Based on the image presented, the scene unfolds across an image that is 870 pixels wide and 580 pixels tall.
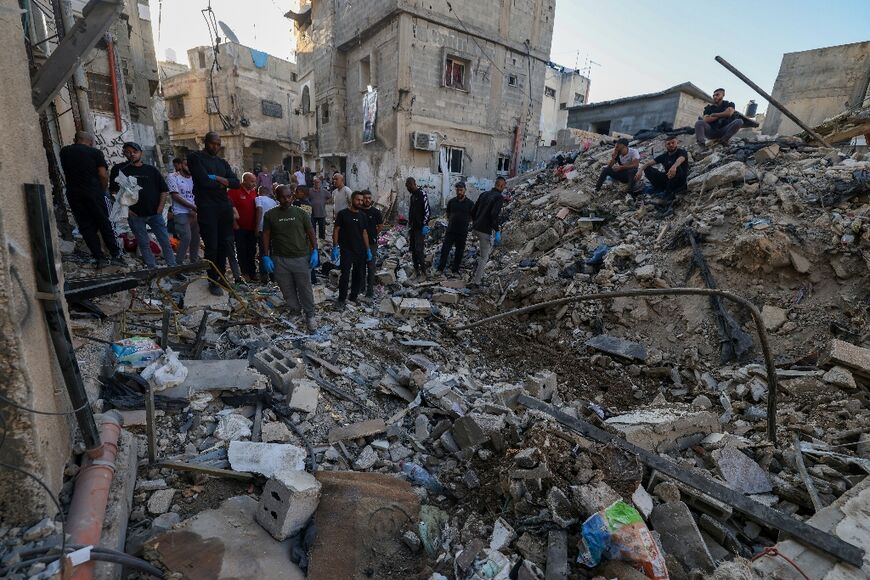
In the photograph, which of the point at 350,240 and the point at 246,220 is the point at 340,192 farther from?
the point at 350,240

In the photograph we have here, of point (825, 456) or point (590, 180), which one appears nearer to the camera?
point (825, 456)

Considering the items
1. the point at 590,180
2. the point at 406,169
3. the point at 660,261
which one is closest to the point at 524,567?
the point at 660,261

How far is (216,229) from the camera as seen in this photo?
17.1ft

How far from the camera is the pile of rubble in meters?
2.23

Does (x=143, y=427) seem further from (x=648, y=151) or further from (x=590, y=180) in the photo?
(x=648, y=151)

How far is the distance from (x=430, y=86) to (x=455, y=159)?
254 centimetres

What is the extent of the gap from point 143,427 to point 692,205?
29.2ft

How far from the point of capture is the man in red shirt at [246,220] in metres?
5.93

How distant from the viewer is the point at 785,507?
8.78 ft

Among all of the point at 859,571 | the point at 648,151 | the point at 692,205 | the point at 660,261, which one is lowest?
the point at 859,571

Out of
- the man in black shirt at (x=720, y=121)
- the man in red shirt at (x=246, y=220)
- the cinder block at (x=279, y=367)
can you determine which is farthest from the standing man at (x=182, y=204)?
the man in black shirt at (x=720, y=121)

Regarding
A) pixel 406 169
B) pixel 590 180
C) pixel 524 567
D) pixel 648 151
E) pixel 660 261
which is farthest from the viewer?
pixel 406 169

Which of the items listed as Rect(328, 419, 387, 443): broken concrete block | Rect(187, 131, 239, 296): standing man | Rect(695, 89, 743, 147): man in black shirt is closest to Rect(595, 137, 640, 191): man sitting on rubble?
Rect(695, 89, 743, 147): man in black shirt

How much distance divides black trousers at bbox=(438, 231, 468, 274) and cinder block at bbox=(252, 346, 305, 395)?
4650 millimetres
